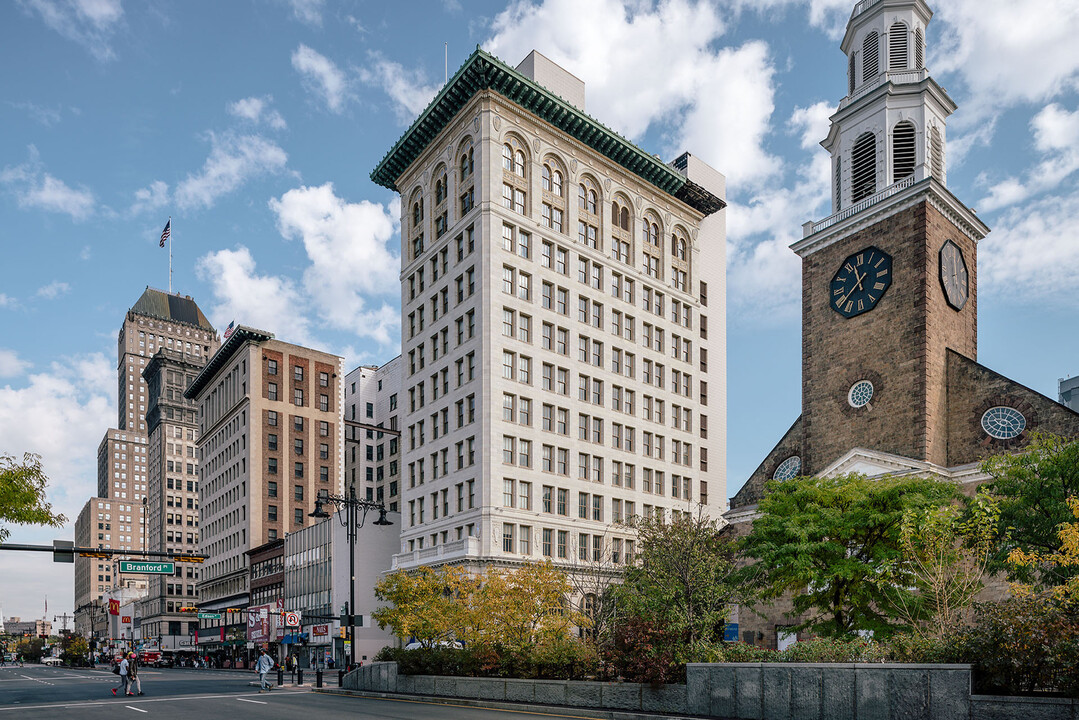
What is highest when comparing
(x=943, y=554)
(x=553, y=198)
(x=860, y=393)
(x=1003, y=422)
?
(x=553, y=198)

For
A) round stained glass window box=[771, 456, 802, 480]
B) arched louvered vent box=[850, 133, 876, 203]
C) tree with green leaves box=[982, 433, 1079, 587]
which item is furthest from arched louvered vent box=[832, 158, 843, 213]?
tree with green leaves box=[982, 433, 1079, 587]

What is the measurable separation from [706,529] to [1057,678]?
22.0 meters

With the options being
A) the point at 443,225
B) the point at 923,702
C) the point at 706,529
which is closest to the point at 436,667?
the point at 706,529

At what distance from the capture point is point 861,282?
5591 centimetres

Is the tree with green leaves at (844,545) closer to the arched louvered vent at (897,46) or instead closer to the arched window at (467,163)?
the arched louvered vent at (897,46)

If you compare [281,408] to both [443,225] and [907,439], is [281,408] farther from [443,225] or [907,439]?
[907,439]

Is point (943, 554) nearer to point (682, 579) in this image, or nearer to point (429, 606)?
point (682, 579)

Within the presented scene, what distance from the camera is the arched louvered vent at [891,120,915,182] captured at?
56.2 metres

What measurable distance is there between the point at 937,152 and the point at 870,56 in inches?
328

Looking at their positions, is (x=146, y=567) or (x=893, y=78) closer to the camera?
(x=146, y=567)

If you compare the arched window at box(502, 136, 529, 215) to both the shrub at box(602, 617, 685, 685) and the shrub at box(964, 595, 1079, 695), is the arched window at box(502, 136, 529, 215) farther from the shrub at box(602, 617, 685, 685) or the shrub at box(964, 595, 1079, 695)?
the shrub at box(964, 595, 1079, 695)

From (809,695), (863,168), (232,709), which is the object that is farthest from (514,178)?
(809,695)

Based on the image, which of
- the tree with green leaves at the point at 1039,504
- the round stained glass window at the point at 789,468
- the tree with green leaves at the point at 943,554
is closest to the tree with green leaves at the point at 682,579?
the tree with green leaves at the point at 943,554

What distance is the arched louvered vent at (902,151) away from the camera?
56.2 m
